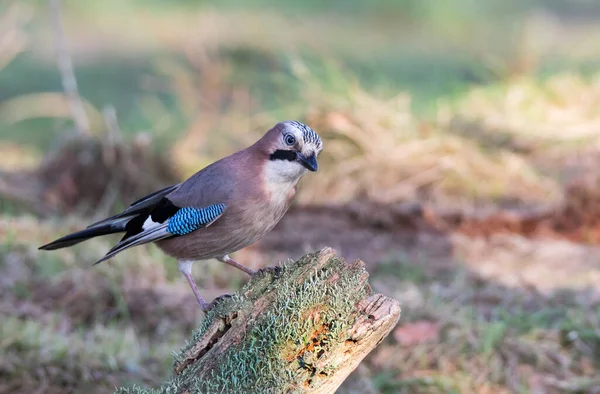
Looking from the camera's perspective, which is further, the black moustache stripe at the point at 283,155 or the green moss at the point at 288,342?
the black moustache stripe at the point at 283,155

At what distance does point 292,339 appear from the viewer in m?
2.87

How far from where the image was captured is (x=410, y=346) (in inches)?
181

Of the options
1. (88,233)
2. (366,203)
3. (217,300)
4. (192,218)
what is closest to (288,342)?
(217,300)

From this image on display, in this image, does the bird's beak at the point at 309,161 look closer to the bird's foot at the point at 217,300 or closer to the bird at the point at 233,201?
the bird at the point at 233,201

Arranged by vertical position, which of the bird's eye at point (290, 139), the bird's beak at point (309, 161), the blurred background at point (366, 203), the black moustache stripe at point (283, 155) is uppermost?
the bird's eye at point (290, 139)

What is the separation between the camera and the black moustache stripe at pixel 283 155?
134 inches

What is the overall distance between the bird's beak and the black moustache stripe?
0.11ft

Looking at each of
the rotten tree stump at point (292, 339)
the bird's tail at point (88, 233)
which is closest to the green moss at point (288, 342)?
the rotten tree stump at point (292, 339)

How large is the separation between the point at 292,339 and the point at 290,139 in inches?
33.9

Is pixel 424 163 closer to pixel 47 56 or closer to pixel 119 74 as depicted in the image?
pixel 119 74

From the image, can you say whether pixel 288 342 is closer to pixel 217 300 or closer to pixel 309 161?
pixel 217 300

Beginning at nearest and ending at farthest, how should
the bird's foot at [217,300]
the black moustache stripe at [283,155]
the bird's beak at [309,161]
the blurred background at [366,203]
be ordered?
the bird's foot at [217,300] → the bird's beak at [309,161] → the black moustache stripe at [283,155] → the blurred background at [366,203]

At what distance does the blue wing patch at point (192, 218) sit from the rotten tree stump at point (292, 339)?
590mm

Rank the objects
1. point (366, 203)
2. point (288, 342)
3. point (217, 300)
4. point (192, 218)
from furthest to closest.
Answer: point (366, 203)
point (192, 218)
point (217, 300)
point (288, 342)
